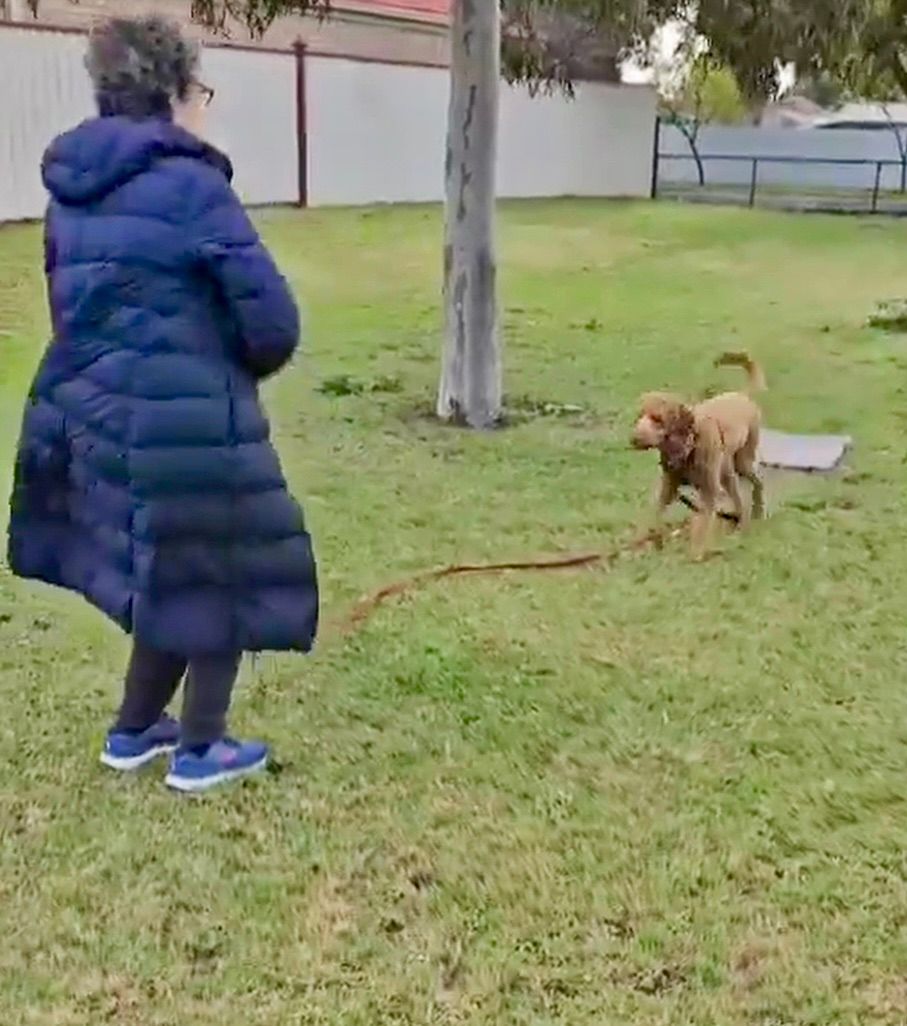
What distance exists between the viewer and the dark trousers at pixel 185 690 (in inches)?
124

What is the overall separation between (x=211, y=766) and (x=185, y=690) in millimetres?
174

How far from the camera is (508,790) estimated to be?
3.25m

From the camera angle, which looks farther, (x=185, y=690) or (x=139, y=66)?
(x=185, y=690)

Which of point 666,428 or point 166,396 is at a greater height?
point 166,396

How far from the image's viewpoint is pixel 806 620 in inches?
170

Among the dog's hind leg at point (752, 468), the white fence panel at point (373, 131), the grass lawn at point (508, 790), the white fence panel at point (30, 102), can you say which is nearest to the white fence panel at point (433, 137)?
the white fence panel at point (373, 131)

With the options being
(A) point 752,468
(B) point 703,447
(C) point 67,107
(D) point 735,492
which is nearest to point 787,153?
(C) point 67,107

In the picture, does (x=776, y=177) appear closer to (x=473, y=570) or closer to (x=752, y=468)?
(x=752, y=468)

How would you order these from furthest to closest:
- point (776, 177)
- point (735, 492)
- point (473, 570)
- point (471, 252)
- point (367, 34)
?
point (776, 177), point (367, 34), point (471, 252), point (735, 492), point (473, 570)

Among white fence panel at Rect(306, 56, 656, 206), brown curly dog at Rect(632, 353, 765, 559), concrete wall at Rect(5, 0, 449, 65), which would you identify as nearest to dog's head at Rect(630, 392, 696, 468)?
brown curly dog at Rect(632, 353, 765, 559)

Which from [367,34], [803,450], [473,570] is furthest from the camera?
[367,34]

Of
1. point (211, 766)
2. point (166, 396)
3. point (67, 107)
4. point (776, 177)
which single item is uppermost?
point (166, 396)

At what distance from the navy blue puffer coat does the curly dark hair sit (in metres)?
0.04

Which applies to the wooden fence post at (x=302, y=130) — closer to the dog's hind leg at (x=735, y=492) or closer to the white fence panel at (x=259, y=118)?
the white fence panel at (x=259, y=118)
